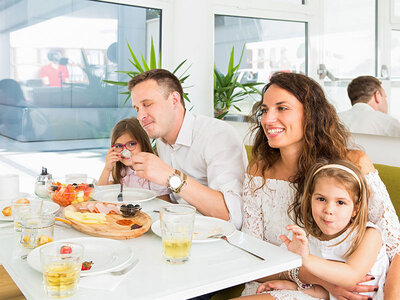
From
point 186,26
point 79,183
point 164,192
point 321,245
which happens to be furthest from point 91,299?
point 186,26

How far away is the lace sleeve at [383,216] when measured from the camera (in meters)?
1.57

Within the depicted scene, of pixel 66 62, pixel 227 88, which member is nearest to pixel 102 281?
pixel 66 62

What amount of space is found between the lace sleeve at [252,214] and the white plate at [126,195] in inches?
16.1

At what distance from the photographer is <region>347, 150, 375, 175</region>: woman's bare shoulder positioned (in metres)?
1.65

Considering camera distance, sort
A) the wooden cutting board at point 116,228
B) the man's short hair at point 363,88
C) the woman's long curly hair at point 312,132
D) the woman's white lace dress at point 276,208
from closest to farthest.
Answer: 1. the wooden cutting board at point 116,228
2. the woman's white lace dress at point 276,208
3. the woman's long curly hair at point 312,132
4. the man's short hair at point 363,88

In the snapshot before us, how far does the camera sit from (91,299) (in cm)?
99

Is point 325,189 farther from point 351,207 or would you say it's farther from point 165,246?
point 165,246

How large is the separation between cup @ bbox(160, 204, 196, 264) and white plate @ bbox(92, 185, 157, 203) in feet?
2.16

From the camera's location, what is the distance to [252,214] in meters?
1.79

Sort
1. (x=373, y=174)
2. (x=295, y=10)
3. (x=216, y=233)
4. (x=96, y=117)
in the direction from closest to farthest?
(x=216, y=233) → (x=373, y=174) → (x=96, y=117) → (x=295, y=10)

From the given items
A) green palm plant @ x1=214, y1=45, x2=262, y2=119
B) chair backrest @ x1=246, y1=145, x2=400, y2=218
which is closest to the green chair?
chair backrest @ x1=246, y1=145, x2=400, y2=218

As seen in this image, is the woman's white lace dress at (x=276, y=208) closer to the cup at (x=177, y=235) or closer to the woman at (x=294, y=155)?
the woman at (x=294, y=155)

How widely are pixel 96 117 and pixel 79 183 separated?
1943 millimetres

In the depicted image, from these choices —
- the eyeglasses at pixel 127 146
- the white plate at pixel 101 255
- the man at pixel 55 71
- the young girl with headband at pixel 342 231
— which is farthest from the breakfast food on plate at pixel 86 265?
the man at pixel 55 71
